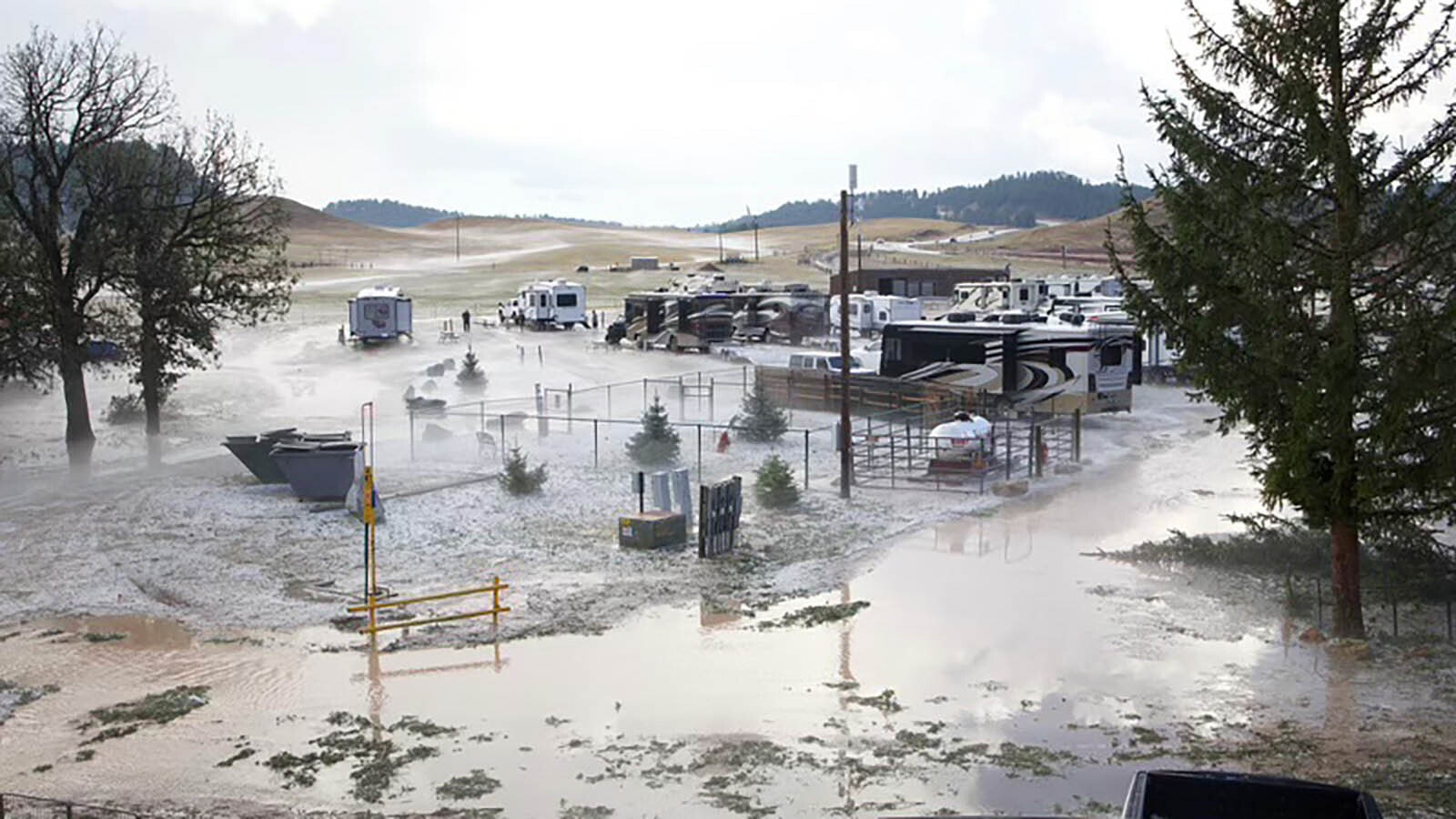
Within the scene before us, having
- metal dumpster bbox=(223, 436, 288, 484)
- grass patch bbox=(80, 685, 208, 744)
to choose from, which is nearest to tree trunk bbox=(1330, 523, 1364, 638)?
grass patch bbox=(80, 685, 208, 744)

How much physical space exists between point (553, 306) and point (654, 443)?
38.7 m

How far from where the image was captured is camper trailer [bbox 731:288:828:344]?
2419 inches

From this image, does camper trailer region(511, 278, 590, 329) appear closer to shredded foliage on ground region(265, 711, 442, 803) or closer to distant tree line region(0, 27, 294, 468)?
distant tree line region(0, 27, 294, 468)

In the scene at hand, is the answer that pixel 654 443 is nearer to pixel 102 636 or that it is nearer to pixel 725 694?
pixel 102 636

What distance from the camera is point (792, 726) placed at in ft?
47.3

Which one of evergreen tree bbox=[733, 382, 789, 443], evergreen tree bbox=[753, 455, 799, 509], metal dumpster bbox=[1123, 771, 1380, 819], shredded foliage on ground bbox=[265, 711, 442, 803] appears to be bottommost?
shredded foliage on ground bbox=[265, 711, 442, 803]

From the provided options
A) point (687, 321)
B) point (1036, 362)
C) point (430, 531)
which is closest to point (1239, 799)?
point (430, 531)

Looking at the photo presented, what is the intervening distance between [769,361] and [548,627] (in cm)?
3553

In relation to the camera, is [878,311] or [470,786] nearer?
[470,786]

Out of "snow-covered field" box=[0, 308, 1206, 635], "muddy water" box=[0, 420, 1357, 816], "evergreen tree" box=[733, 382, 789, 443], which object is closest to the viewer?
"muddy water" box=[0, 420, 1357, 816]

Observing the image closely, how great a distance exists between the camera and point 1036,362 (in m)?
39.9

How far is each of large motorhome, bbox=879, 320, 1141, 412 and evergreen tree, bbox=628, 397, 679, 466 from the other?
10.9 m

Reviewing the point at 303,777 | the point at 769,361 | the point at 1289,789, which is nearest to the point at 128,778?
the point at 303,777

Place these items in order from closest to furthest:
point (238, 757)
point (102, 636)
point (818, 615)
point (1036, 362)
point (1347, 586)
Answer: point (238, 757)
point (1347, 586)
point (102, 636)
point (818, 615)
point (1036, 362)
